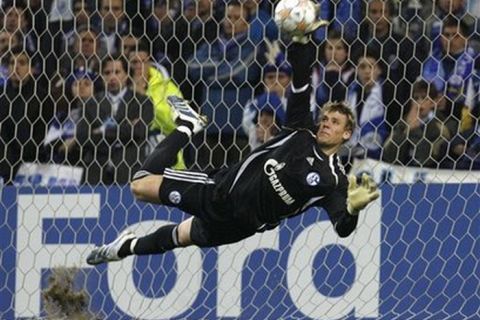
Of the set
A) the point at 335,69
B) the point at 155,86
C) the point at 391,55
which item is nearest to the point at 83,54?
the point at 155,86

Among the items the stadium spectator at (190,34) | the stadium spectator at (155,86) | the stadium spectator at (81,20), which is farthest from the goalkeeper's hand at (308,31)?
the stadium spectator at (81,20)

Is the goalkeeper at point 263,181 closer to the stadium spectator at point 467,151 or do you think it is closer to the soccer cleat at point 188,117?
the soccer cleat at point 188,117

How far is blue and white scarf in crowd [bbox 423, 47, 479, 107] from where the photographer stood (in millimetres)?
9531

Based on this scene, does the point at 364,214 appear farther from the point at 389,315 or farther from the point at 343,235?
the point at 343,235

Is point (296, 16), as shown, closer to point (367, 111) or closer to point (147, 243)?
point (147, 243)

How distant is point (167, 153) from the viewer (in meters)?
8.58

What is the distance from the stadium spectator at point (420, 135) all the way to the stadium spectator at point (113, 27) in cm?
190

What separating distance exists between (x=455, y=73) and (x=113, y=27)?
228 centimetres

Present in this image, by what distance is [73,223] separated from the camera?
9828mm

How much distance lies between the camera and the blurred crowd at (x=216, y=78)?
31.7ft

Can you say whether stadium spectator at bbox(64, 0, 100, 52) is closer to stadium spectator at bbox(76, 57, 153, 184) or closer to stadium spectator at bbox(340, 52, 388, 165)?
stadium spectator at bbox(76, 57, 153, 184)

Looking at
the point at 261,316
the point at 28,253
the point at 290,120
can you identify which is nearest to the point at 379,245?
the point at 261,316

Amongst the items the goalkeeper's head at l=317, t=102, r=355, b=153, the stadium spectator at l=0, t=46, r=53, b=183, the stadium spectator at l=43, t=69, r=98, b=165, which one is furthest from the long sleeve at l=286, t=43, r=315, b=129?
the stadium spectator at l=0, t=46, r=53, b=183

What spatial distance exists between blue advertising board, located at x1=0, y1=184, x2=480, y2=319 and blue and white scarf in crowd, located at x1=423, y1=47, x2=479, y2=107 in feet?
1.96
